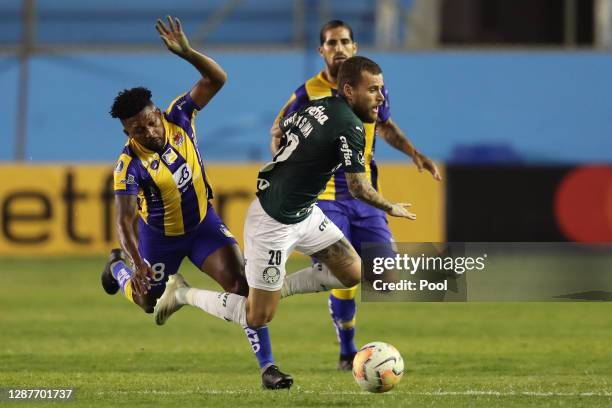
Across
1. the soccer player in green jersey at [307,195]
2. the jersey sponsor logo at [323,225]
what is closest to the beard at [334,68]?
the soccer player in green jersey at [307,195]

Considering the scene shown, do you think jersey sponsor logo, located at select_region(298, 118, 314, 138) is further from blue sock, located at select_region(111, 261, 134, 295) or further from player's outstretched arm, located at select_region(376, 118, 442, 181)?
blue sock, located at select_region(111, 261, 134, 295)

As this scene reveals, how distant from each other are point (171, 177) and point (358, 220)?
1.63 meters

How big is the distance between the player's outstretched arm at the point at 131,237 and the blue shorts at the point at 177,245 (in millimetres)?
613

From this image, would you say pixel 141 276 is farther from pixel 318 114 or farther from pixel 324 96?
pixel 324 96

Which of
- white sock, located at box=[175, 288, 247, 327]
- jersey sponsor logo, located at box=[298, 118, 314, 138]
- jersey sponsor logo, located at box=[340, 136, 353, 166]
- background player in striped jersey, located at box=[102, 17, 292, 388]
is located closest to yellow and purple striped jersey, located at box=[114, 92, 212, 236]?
background player in striped jersey, located at box=[102, 17, 292, 388]

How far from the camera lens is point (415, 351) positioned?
10766mm

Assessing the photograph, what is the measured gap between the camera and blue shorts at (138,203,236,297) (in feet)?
29.9

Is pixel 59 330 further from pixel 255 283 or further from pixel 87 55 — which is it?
pixel 87 55

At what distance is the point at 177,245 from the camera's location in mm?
9234

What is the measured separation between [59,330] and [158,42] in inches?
498

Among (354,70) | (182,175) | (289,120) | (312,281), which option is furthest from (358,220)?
(354,70)

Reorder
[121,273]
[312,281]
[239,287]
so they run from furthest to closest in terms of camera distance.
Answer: [121,273] < [312,281] < [239,287]

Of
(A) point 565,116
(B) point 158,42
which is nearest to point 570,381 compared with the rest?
(A) point 565,116

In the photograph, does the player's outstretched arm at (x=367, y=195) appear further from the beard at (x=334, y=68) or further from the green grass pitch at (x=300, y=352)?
the beard at (x=334, y=68)
